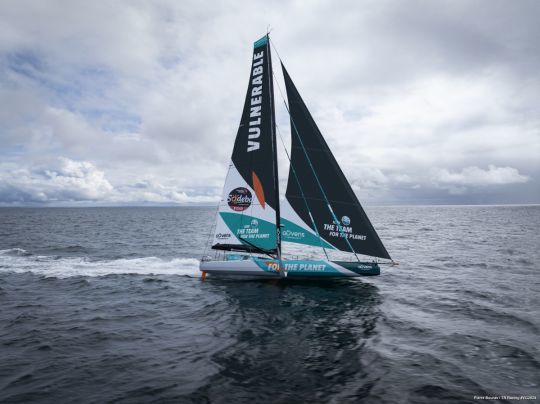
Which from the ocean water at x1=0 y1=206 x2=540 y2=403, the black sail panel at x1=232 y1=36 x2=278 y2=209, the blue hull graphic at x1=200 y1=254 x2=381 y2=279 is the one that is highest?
the black sail panel at x1=232 y1=36 x2=278 y2=209

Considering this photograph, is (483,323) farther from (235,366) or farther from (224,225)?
(224,225)

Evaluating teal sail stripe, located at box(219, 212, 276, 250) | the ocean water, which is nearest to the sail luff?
teal sail stripe, located at box(219, 212, 276, 250)

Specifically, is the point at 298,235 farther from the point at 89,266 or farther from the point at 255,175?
the point at 89,266

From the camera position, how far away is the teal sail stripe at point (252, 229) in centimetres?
1878

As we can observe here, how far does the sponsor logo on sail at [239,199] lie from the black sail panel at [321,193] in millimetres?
2264

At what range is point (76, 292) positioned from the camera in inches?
679

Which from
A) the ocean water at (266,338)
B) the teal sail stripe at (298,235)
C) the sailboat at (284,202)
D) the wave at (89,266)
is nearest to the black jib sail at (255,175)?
the sailboat at (284,202)

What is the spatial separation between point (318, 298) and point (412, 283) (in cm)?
708

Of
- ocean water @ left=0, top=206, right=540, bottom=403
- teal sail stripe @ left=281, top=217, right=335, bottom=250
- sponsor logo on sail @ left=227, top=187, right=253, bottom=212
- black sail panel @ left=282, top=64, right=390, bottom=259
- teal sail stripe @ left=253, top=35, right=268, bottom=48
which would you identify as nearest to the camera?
ocean water @ left=0, top=206, right=540, bottom=403

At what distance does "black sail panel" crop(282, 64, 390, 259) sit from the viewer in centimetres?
1781

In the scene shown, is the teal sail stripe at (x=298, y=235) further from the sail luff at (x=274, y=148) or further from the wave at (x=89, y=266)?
the wave at (x=89, y=266)

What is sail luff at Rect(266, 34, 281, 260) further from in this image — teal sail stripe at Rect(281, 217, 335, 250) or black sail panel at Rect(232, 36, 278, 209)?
teal sail stripe at Rect(281, 217, 335, 250)

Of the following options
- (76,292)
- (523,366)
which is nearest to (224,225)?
(76,292)

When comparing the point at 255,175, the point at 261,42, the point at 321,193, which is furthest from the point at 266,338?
the point at 261,42
